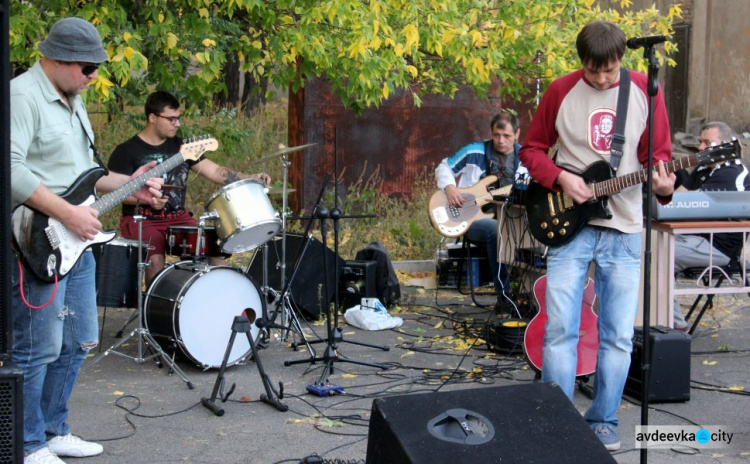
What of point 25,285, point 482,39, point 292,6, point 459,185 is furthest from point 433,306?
point 25,285

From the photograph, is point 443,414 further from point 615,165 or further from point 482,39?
point 482,39

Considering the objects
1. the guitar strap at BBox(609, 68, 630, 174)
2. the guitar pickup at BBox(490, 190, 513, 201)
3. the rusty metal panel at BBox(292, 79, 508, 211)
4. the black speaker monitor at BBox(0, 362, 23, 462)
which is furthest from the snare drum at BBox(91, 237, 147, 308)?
the rusty metal panel at BBox(292, 79, 508, 211)

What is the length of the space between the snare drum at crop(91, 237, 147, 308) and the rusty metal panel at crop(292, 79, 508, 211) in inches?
213

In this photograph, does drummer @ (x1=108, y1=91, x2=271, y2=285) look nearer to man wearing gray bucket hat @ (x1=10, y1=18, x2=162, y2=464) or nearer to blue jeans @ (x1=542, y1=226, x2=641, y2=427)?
man wearing gray bucket hat @ (x1=10, y1=18, x2=162, y2=464)

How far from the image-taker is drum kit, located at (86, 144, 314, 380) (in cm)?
629

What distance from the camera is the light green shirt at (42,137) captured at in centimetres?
400

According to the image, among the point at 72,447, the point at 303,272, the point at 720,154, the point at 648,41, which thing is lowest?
the point at 72,447

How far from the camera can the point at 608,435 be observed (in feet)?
15.5

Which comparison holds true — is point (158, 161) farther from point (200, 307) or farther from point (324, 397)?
point (324, 397)

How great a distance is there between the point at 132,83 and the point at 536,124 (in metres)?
4.17

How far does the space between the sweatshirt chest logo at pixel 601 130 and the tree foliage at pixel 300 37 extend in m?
2.40

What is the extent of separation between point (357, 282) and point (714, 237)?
10.3ft

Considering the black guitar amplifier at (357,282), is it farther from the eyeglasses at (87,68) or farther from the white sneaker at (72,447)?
the eyeglasses at (87,68)

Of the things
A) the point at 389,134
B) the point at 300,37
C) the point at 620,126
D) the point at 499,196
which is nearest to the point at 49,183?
the point at 620,126
